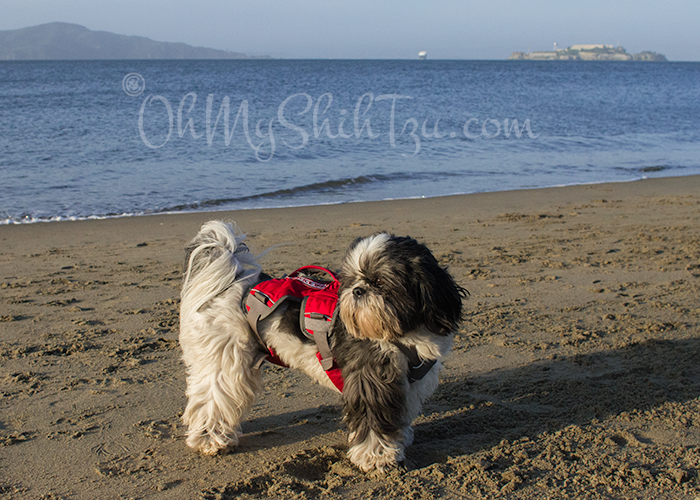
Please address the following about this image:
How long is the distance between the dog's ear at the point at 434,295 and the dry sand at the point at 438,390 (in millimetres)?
907

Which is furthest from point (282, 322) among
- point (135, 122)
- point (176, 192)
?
point (135, 122)

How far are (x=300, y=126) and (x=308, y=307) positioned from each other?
20.6 m

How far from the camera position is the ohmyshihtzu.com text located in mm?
19469

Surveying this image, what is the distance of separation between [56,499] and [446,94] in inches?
1576

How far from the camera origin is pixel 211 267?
3301 millimetres

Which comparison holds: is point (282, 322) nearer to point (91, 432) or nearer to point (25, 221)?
point (91, 432)

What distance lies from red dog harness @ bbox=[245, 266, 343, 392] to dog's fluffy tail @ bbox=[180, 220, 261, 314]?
191mm

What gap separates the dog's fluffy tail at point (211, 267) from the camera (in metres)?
3.30

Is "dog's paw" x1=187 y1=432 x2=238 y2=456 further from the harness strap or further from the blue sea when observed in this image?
the blue sea

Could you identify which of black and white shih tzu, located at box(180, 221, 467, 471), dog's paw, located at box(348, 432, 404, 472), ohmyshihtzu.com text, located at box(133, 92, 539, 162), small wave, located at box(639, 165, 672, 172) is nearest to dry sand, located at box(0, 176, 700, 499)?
dog's paw, located at box(348, 432, 404, 472)

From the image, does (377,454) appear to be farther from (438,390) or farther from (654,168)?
(654,168)

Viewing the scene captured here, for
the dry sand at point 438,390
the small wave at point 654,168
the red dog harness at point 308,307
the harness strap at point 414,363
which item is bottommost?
the dry sand at point 438,390

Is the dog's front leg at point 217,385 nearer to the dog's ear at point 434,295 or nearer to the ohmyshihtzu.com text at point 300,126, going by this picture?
the dog's ear at point 434,295

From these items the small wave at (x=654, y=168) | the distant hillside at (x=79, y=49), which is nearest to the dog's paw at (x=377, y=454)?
the small wave at (x=654, y=168)
